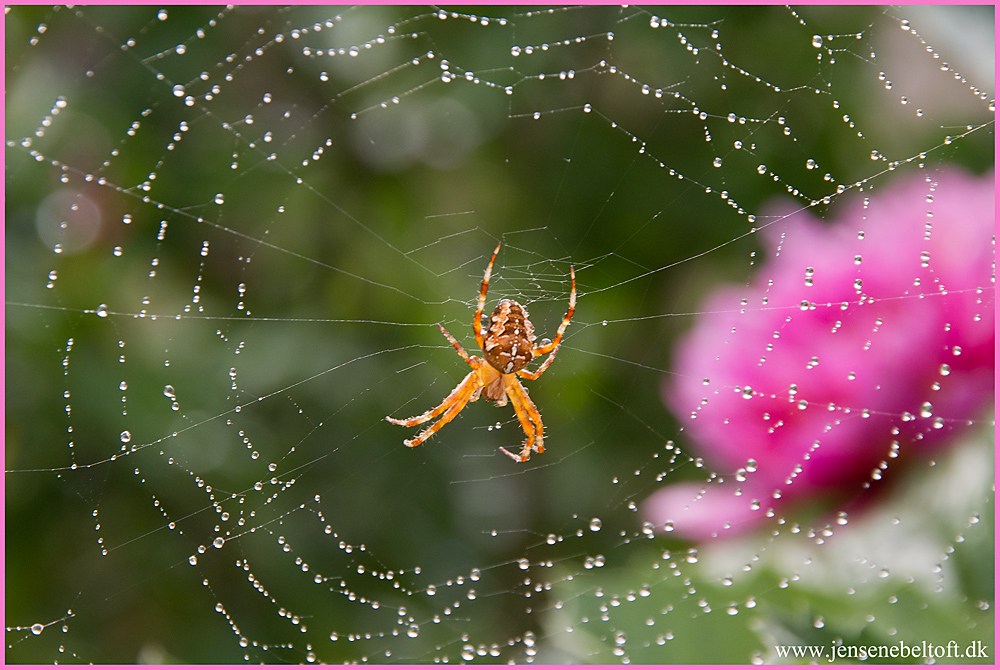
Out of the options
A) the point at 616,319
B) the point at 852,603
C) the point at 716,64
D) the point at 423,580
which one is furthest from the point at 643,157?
the point at 423,580

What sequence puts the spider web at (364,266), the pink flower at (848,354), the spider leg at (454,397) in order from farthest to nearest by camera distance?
the spider leg at (454,397)
the spider web at (364,266)
the pink flower at (848,354)

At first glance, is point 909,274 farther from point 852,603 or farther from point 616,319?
point 616,319

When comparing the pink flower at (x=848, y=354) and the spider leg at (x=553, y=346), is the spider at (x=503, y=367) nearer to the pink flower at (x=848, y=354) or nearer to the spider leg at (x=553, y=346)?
the spider leg at (x=553, y=346)

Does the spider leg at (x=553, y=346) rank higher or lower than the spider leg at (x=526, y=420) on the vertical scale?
higher

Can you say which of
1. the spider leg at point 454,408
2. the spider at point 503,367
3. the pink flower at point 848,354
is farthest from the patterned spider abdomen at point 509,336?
the pink flower at point 848,354

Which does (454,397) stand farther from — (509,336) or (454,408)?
(509,336)

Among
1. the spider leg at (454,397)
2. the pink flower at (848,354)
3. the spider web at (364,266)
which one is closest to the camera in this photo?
the pink flower at (848,354)

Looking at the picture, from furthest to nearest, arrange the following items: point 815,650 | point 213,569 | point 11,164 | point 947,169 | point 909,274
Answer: point 213,569 → point 11,164 → point 947,169 → point 909,274 → point 815,650
